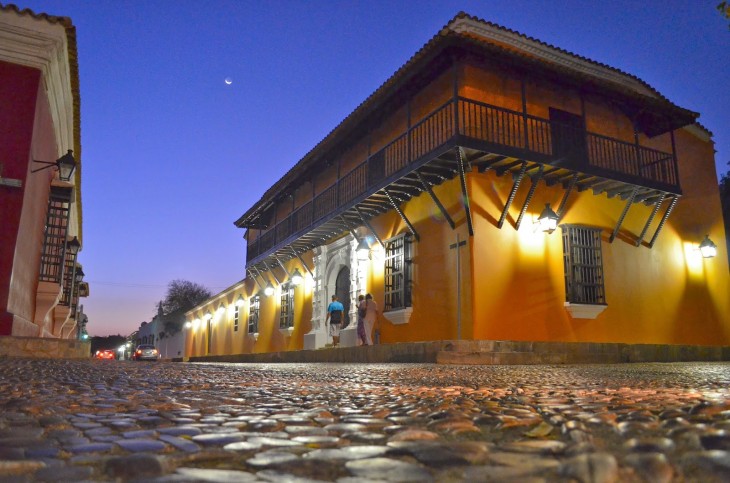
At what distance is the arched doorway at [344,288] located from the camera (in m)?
16.8

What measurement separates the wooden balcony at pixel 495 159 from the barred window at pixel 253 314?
10011mm

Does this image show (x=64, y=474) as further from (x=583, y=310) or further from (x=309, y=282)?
(x=309, y=282)

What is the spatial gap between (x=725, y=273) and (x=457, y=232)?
8981 mm

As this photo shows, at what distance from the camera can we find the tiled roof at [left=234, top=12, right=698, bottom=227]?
440 inches

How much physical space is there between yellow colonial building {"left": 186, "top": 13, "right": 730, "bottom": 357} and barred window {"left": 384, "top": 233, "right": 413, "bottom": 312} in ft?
0.15

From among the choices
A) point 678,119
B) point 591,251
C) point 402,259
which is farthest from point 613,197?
point 402,259

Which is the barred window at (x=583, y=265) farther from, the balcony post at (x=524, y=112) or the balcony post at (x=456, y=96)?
the balcony post at (x=456, y=96)

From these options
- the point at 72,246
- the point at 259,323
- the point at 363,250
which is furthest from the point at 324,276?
the point at 259,323

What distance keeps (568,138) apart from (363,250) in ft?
19.5

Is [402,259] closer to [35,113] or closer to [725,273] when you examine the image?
[35,113]

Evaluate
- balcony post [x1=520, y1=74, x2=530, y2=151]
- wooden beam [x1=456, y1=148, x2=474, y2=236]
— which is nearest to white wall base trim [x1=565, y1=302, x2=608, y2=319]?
wooden beam [x1=456, y1=148, x2=474, y2=236]

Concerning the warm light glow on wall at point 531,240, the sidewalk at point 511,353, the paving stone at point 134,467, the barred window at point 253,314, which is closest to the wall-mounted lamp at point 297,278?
the barred window at point 253,314

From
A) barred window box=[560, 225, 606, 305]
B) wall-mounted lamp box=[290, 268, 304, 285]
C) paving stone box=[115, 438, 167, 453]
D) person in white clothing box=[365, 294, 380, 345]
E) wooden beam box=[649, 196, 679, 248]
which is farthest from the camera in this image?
wall-mounted lamp box=[290, 268, 304, 285]

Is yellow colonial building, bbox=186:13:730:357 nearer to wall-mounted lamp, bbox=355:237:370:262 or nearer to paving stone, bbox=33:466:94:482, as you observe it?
wall-mounted lamp, bbox=355:237:370:262
